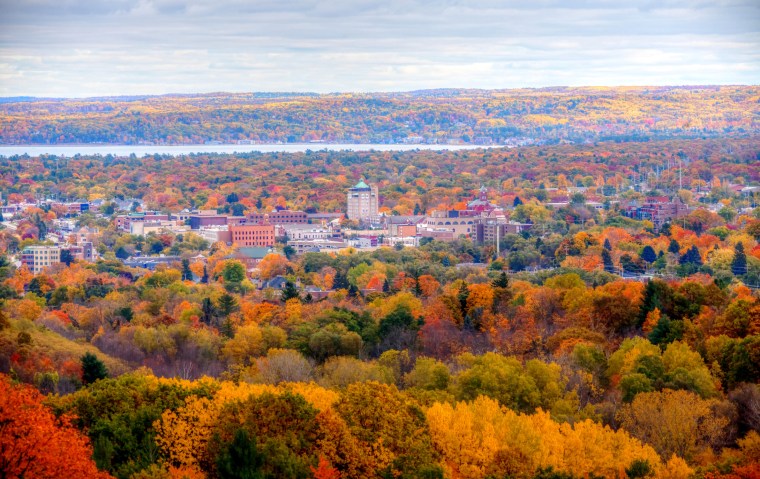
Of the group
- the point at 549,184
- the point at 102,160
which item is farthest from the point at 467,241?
the point at 102,160

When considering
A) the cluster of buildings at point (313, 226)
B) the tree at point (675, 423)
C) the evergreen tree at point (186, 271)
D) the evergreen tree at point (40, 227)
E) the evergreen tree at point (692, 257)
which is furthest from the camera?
the evergreen tree at point (40, 227)

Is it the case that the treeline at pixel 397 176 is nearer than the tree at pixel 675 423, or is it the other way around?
the tree at pixel 675 423

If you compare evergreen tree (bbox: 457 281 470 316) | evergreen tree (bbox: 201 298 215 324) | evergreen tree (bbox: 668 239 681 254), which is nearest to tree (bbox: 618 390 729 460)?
evergreen tree (bbox: 457 281 470 316)

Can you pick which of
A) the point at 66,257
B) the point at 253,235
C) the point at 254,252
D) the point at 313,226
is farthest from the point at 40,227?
the point at 254,252

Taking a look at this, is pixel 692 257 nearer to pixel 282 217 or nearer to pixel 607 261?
pixel 607 261

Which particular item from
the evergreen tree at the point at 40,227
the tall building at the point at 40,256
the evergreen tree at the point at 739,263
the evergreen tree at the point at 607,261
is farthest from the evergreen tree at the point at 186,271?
the evergreen tree at the point at 739,263

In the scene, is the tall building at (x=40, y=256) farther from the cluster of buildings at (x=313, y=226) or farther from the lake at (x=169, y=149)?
the lake at (x=169, y=149)
